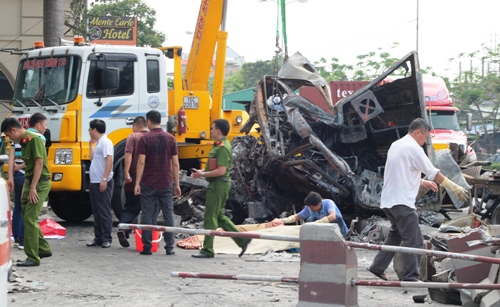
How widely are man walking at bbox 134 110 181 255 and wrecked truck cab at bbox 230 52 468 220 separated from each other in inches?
117

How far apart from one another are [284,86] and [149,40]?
2620cm

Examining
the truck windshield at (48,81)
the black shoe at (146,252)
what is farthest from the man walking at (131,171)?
the truck windshield at (48,81)

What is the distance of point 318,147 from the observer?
41.0 ft

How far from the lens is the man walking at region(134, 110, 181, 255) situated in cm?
1024

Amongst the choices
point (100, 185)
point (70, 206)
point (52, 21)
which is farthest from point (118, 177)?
point (52, 21)

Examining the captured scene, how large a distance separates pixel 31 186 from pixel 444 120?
1528cm

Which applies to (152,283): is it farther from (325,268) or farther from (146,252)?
(325,268)

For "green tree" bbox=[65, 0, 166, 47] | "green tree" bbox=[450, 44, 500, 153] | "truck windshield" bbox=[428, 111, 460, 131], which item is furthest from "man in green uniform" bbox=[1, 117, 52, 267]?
"green tree" bbox=[450, 44, 500, 153]

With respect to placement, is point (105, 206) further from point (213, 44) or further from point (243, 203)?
point (213, 44)

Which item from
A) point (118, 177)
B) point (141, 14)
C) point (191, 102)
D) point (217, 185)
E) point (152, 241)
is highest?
point (141, 14)

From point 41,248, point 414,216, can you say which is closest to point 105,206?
point 41,248

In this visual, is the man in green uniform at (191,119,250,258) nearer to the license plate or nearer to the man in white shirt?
the man in white shirt

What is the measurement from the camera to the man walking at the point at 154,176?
33.6 ft

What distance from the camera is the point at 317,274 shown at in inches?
241
